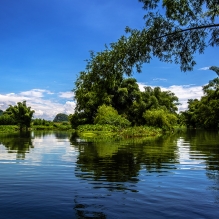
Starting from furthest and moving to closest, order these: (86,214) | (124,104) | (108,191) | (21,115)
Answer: (21,115)
(124,104)
(108,191)
(86,214)

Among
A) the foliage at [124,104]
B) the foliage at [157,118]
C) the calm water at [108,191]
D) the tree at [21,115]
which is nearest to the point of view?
the calm water at [108,191]

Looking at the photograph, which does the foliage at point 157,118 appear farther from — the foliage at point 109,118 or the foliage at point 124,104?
the foliage at point 109,118

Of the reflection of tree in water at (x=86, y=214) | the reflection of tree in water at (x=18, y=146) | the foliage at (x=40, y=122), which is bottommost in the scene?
the reflection of tree in water at (x=86, y=214)

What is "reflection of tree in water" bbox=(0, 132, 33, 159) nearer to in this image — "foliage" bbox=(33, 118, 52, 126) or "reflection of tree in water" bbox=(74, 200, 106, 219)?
"reflection of tree in water" bbox=(74, 200, 106, 219)

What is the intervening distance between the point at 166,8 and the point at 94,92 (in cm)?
372

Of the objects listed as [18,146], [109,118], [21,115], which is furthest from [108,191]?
[21,115]

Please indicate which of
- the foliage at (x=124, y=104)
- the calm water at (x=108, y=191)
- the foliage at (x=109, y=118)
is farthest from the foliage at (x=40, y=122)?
the calm water at (x=108, y=191)

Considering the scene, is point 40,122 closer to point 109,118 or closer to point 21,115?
point 21,115

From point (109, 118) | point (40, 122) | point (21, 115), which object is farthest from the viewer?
point (40, 122)

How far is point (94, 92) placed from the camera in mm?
10484

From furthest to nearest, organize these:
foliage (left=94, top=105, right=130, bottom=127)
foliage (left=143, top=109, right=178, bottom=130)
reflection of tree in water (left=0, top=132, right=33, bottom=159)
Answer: foliage (left=143, top=109, right=178, bottom=130), foliage (left=94, top=105, right=130, bottom=127), reflection of tree in water (left=0, top=132, right=33, bottom=159)

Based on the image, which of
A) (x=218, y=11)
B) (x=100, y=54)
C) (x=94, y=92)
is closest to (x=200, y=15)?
(x=218, y=11)

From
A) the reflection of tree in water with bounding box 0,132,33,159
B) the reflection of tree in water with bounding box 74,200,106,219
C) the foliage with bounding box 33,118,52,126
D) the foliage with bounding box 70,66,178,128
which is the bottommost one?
the reflection of tree in water with bounding box 74,200,106,219

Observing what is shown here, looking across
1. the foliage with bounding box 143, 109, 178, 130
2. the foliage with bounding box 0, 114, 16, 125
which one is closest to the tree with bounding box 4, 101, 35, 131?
the foliage with bounding box 0, 114, 16, 125
